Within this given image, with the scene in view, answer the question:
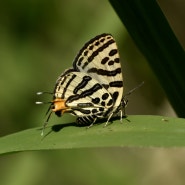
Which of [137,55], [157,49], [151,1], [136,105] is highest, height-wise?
[151,1]

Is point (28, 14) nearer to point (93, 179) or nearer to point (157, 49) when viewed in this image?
point (93, 179)

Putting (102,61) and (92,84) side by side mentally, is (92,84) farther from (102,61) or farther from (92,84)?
(102,61)

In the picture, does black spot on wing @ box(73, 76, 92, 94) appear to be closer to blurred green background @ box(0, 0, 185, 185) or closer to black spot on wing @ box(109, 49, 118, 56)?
black spot on wing @ box(109, 49, 118, 56)

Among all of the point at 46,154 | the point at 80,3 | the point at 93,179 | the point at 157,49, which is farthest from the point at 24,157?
the point at 157,49

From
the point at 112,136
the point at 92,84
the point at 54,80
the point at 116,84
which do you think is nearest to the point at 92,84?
the point at 92,84

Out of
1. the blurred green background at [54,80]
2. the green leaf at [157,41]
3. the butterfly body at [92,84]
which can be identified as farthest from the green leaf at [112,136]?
the blurred green background at [54,80]

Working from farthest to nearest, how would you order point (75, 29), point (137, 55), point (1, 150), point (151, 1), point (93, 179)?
point (137, 55)
point (75, 29)
point (93, 179)
point (1, 150)
point (151, 1)

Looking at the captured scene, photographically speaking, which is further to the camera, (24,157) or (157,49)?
(24,157)
